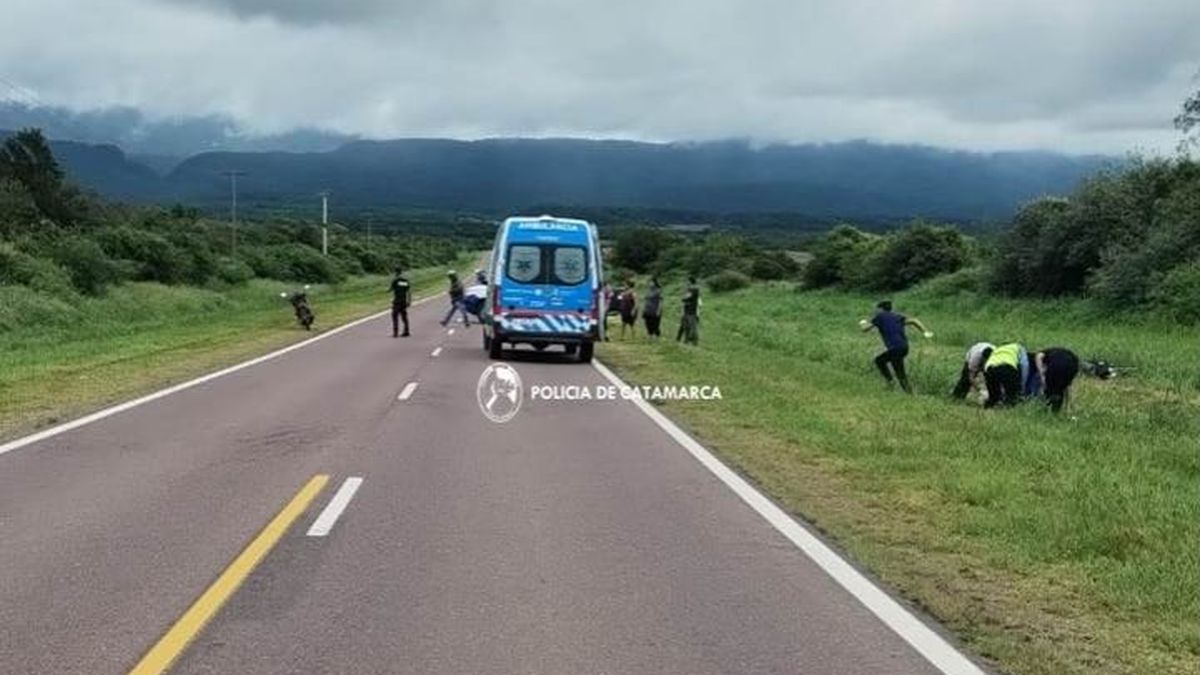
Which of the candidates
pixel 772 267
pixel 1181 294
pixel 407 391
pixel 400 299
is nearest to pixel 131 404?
pixel 407 391

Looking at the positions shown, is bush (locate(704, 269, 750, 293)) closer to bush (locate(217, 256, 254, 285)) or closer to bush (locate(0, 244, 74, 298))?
bush (locate(217, 256, 254, 285))

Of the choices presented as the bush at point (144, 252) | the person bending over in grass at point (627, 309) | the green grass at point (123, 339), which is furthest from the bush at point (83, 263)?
the person bending over in grass at point (627, 309)

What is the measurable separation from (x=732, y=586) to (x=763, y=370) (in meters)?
15.5

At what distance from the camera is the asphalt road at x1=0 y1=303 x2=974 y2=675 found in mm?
6098

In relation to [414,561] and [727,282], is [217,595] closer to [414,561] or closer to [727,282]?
[414,561]

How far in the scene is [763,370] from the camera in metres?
22.8

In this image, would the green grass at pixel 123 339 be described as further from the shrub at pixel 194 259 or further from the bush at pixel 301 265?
the bush at pixel 301 265

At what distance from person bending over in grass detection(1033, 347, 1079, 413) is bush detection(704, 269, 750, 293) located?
65177 mm

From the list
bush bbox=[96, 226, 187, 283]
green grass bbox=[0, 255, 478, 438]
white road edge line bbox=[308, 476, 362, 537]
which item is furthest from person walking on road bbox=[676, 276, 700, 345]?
bush bbox=[96, 226, 187, 283]

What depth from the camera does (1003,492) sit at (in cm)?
1020

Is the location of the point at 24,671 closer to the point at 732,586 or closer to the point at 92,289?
the point at 732,586

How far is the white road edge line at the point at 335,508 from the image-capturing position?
885cm

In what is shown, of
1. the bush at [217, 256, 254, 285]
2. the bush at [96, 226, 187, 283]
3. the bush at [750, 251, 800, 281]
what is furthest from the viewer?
the bush at [750, 251, 800, 281]

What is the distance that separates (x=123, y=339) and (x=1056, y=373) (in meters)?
22.7
